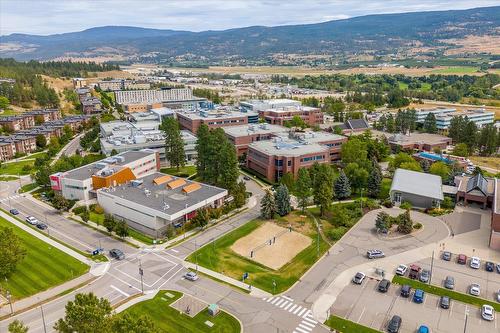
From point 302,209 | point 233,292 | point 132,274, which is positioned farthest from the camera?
point 302,209

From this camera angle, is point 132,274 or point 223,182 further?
point 223,182

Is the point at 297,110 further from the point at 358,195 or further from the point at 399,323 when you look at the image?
the point at 399,323

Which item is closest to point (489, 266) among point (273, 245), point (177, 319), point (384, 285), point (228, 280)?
point (384, 285)

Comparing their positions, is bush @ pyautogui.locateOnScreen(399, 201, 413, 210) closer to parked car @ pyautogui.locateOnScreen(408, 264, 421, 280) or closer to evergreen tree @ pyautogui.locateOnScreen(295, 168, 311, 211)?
evergreen tree @ pyautogui.locateOnScreen(295, 168, 311, 211)

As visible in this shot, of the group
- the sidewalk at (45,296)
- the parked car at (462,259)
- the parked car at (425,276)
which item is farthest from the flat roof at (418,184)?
the sidewalk at (45,296)

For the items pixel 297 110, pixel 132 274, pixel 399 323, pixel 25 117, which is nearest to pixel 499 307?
pixel 399 323

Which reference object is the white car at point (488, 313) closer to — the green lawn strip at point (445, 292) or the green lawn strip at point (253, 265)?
the green lawn strip at point (445, 292)

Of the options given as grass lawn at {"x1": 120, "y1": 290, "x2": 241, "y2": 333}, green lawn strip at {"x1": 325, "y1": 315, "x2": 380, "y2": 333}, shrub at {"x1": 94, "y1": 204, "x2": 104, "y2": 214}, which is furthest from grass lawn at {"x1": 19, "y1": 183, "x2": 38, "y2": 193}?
green lawn strip at {"x1": 325, "y1": 315, "x2": 380, "y2": 333}
